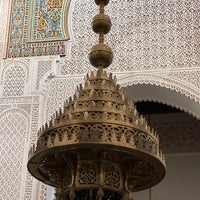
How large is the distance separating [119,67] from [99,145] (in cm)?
259

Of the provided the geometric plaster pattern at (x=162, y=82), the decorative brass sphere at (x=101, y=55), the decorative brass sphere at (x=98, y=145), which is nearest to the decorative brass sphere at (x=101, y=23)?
the decorative brass sphere at (x=101, y=55)

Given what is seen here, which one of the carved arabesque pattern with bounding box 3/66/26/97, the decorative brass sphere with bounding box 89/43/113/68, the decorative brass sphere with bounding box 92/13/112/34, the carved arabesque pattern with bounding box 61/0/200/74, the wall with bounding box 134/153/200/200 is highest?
the carved arabesque pattern with bounding box 61/0/200/74

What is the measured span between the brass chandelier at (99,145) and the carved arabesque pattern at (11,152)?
178 cm

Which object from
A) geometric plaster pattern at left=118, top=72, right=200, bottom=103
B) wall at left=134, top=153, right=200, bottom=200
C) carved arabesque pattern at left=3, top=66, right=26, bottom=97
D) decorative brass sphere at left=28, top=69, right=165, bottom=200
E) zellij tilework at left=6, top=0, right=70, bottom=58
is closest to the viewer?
decorative brass sphere at left=28, top=69, right=165, bottom=200

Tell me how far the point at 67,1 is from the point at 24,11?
48 cm

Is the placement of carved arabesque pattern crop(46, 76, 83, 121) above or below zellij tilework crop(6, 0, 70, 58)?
below

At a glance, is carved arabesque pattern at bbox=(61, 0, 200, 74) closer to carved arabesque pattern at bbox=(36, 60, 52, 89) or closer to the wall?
carved arabesque pattern at bbox=(36, 60, 52, 89)

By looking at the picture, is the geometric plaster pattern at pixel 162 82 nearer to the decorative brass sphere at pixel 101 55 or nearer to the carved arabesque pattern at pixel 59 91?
the carved arabesque pattern at pixel 59 91

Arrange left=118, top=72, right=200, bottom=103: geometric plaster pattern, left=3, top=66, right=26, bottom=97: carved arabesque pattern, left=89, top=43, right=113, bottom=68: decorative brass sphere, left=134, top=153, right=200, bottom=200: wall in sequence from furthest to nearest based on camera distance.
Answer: left=134, top=153, right=200, bottom=200: wall < left=3, top=66, right=26, bottom=97: carved arabesque pattern < left=118, top=72, right=200, bottom=103: geometric plaster pattern < left=89, top=43, right=113, bottom=68: decorative brass sphere

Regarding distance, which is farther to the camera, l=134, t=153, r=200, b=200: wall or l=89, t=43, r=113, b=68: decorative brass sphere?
l=134, t=153, r=200, b=200: wall

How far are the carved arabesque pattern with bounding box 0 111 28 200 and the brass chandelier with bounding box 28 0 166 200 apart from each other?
70.1 inches

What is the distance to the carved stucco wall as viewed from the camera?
5.00m

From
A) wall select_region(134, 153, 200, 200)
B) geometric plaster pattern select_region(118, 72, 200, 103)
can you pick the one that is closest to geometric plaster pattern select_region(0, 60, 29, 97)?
geometric plaster pattern select_region(118, 72, 200, 103)

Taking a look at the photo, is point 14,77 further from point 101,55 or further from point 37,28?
A: point 101,55
